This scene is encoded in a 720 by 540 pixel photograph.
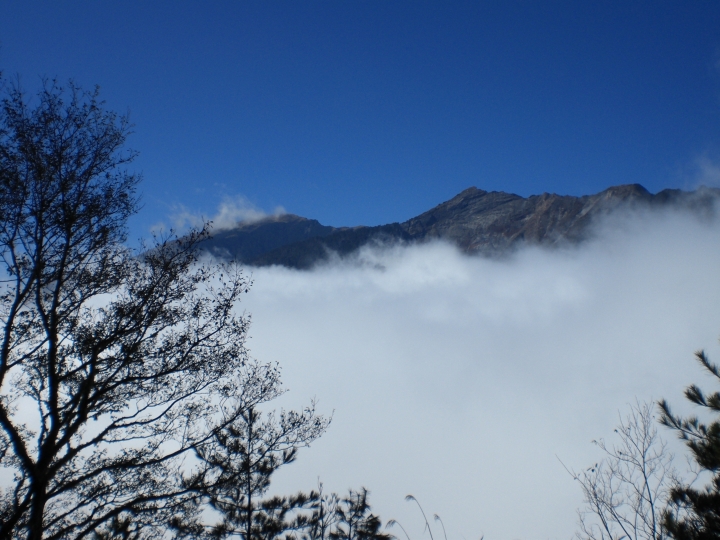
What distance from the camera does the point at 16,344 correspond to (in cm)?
856

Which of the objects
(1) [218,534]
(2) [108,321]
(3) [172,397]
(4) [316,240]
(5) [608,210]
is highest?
(4) [316,240]

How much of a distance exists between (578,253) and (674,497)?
204 m

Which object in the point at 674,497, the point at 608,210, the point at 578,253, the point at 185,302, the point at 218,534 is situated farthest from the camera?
the point at 578,253

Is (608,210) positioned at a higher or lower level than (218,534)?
higher

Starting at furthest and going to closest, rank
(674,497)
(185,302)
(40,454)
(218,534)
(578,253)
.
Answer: (578,253) < (218,534) < (185,302) < (674,497) < (40,454)

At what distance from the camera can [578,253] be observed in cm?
19600

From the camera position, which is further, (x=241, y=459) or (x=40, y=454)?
(x=241, y=459)

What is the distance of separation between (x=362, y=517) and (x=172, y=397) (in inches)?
448

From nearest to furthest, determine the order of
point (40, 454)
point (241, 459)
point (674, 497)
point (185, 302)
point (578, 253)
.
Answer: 1. point (40, 454)
2. point (674, 497)
3. point (185, 302)
4. point (241, 459)
5. point (578, 253)

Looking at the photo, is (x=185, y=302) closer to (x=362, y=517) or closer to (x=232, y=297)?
(x=232, y=297)

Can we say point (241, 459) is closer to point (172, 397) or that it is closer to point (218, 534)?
point (218, 534)

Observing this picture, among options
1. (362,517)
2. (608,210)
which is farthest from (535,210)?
(362,517)

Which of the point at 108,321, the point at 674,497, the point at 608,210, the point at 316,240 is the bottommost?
the point at 674,497

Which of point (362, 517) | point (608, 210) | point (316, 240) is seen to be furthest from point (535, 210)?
point (362, 517)
